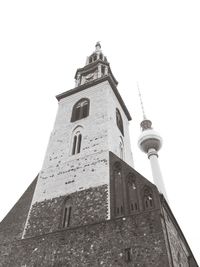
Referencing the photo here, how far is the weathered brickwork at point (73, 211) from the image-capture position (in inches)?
490

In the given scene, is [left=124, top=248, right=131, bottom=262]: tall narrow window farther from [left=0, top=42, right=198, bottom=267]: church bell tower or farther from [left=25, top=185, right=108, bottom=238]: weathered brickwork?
[left=25, top=185, right=108, bottom=238]: weathered brickwork

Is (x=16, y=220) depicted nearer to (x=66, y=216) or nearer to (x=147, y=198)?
(x=66, y=216)

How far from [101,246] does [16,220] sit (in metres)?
5.94

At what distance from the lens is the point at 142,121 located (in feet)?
126

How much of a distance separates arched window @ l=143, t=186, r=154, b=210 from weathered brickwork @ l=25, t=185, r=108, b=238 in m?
1.84

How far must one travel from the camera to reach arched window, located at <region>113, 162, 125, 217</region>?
39.7 ft

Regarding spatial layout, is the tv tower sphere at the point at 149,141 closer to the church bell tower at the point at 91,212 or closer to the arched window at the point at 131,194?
the church bell tower at the point at 91,212

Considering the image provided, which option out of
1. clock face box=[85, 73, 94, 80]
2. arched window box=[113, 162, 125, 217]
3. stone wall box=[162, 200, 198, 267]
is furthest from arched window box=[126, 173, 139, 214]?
clock face box=[85, 73, 94, 80]

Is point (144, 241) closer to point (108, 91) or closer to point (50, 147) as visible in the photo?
point (50, 147)

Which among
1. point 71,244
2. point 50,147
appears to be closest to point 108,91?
point 50,147

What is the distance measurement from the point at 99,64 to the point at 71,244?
21295 millimetres

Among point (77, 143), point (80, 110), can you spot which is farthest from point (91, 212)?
point (80, 110)

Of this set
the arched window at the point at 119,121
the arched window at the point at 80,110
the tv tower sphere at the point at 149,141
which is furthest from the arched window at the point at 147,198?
the tv tower sphere at the point at 149,141

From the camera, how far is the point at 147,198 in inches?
476
